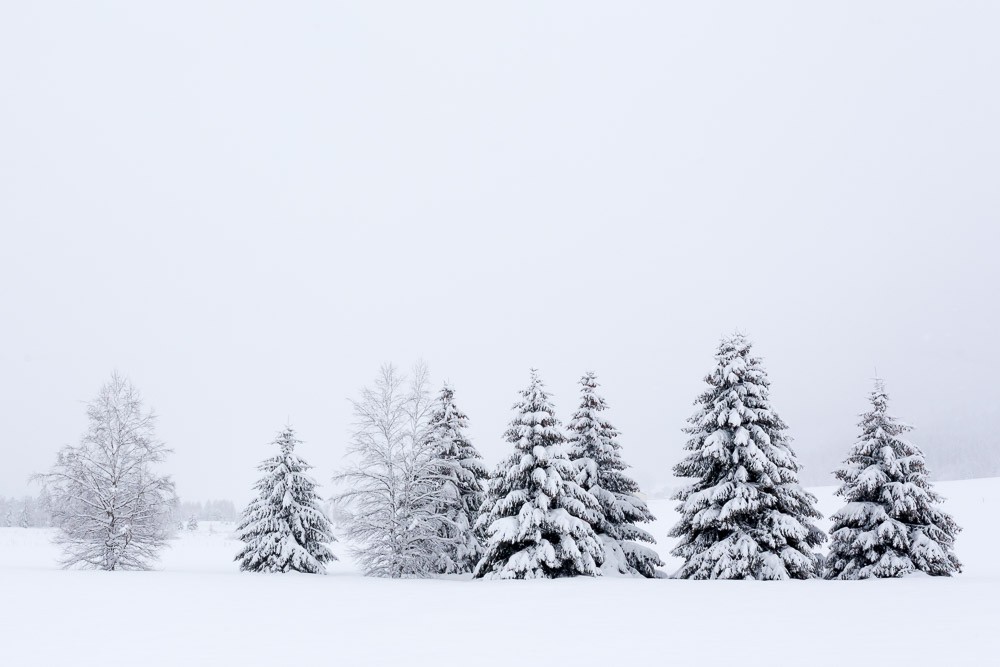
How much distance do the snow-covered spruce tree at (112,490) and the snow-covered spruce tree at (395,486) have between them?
992cm

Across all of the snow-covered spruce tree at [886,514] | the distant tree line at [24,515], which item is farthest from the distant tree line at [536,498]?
the distant tree line at [24,515]

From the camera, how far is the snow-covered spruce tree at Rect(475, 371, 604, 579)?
85.5 ft

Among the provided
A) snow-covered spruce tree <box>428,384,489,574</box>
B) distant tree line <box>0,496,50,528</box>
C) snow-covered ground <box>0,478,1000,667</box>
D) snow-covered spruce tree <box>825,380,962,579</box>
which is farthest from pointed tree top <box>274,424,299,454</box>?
distant tree line <box>0,496,50,528</box>

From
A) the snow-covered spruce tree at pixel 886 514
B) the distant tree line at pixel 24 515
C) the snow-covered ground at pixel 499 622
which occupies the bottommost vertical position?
the distant tree line at pixel 24 515

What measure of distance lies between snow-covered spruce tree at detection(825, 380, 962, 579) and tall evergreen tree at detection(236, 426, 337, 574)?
23.6 metres

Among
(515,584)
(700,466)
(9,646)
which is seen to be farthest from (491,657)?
(700,466)

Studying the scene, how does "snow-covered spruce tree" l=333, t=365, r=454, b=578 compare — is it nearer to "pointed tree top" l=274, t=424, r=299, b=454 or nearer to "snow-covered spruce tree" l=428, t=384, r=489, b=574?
"snow-covered spruce tree" l=428, t=384, r=489, b=574

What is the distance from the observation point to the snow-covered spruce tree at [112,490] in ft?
106

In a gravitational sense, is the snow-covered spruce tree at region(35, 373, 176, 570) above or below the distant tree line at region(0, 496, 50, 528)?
above

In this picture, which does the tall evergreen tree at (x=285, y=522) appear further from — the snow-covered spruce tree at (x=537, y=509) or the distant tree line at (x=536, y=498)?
the snow-covered spruce tree at (x=537, y=509)

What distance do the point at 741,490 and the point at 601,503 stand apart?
6.60 m

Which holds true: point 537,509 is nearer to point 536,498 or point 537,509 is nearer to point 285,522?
point 536,498

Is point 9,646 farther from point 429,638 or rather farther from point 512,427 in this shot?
point 512,427

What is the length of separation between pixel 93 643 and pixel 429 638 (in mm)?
5975
